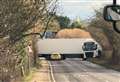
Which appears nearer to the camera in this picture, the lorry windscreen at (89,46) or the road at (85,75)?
the road at (85,75)

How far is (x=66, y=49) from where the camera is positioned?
106m

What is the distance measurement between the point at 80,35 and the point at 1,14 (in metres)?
112

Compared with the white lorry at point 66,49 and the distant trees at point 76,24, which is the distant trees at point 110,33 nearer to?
the white lorry at point 66,49

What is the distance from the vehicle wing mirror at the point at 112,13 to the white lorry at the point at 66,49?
92.0 metres

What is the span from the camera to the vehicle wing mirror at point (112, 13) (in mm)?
9969

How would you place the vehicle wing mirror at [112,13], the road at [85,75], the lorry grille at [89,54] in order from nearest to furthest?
the vehicle wing mirror at [112,13]
the road at [85,75]
the lorry grille at [89,54]

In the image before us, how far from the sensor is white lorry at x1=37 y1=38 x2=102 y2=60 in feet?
340

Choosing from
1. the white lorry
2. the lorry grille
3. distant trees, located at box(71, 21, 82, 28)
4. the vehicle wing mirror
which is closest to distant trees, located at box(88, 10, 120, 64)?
the white lorry

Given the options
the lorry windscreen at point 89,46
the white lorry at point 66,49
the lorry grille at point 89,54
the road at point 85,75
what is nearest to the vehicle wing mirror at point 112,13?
the road at point 85,75

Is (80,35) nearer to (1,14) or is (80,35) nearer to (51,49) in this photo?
(51,49)

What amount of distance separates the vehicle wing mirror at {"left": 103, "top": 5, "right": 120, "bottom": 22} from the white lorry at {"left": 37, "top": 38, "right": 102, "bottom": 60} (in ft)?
302

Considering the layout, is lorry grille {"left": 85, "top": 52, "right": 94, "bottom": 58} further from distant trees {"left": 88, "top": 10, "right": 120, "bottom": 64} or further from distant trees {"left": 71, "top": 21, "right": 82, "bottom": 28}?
distant trees {"left": 71, "top": 21, "right": 82, "bottom": 28}

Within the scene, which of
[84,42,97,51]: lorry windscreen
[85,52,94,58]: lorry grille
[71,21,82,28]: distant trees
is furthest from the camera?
[71,21,82,28]: distant trees

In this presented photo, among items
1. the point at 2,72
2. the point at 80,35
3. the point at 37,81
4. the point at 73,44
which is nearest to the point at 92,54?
the point at 73,44
